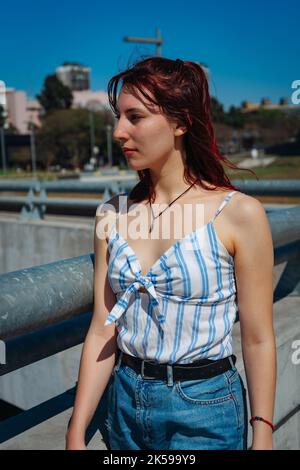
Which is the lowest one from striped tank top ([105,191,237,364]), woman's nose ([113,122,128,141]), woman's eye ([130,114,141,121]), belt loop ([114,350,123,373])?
belt loop ([114,350,123,373])

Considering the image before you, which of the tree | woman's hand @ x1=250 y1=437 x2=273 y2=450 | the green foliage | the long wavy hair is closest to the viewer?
woman's hand @ x1=250 y1=437 x2=273 y2=450

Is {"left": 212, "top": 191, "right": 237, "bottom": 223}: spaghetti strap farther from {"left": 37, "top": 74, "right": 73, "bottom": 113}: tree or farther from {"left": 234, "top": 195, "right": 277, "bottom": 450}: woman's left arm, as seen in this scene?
{"left": 37, "top": 74, "right": 73, "bottom": 113}: tree

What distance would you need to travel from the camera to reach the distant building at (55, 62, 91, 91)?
163m

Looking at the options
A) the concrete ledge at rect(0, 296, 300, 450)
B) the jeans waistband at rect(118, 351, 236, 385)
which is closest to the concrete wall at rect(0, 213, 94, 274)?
the concrete ledge at rect(0, 296, 300, 450)

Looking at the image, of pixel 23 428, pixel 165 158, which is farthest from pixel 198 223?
pixel 23 428

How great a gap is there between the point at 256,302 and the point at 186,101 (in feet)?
2.26

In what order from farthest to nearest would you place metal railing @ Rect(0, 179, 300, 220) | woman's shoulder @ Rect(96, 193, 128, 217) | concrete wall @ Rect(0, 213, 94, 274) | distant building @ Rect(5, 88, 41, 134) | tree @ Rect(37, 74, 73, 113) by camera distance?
distant building @ Rect(5, 88, 41, 134)
tree @ Rect(37, 74, 73, 113)
metal railing @ Rect(0, 179, 300, 220)
concrete wall @ Rect(0, 213, 94, 274)
woman's shoulder @ Rect(96, 193, 128, 217)

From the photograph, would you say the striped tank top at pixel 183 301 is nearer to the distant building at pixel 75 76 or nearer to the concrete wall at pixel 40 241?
the concrete wall at pixel 40 241

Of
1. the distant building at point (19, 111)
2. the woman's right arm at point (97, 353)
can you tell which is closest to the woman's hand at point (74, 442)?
the woman's right arm at point (97, 353)

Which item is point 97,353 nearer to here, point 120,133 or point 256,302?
point 256,302

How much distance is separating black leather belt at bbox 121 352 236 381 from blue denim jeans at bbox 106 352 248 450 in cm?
1

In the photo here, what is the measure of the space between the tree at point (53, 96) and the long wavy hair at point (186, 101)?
115316 millimetres

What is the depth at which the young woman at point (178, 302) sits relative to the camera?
5.87ft
